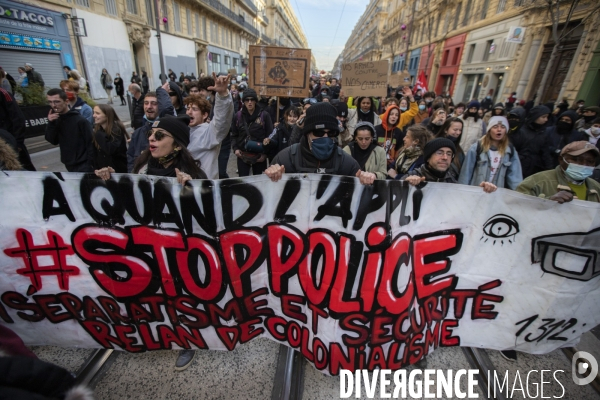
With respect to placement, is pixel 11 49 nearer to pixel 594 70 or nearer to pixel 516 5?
pixel 594 70

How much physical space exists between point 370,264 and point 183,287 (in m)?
1.30

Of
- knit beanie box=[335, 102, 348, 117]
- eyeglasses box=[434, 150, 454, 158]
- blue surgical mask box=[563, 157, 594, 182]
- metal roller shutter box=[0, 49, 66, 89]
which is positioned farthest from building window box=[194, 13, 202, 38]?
blue surgical mask box=[563, 157, 594, 182]

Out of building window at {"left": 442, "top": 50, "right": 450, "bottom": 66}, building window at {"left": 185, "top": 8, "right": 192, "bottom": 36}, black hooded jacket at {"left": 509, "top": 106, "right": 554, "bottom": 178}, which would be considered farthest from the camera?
building window at {"left": 185, "top": 8, "right": 192, "bottom": 36}

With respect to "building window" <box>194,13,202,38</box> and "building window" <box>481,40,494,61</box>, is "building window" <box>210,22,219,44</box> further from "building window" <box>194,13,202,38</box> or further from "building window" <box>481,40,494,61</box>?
"building window" <box>481,40,494,61</box>

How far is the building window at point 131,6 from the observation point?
60.8 ft

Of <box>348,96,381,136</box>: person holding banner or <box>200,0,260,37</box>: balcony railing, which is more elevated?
<box>200,0,260,37</box>: balcony railing

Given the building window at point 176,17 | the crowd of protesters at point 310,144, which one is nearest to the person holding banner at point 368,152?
the crowd of protesters at point 310,144

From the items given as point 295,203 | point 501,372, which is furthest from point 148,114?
point 501,372

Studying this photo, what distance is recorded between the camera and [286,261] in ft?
6.41

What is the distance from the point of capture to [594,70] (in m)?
11.2

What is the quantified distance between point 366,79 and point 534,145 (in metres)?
3.13

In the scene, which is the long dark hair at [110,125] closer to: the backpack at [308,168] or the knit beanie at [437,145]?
the backpack at [308,168]

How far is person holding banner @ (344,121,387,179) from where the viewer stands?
306cm

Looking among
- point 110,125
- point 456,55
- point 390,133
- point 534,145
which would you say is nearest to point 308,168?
point 110,125
